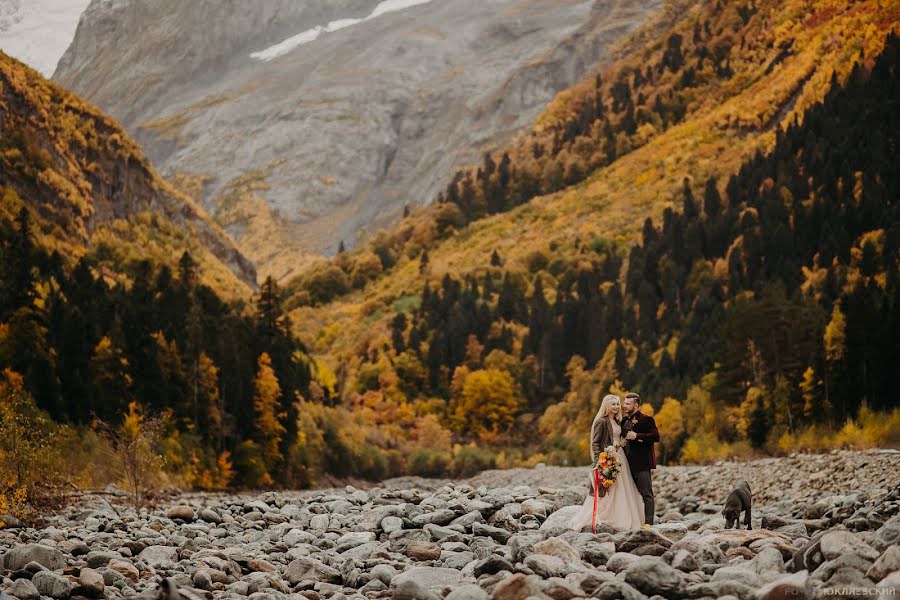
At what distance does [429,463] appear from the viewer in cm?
7362

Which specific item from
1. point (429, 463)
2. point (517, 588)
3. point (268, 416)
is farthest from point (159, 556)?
point (429, 463)

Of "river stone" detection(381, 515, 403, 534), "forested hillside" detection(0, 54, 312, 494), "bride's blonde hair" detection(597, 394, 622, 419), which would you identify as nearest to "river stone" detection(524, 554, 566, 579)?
"bride's blonde hair" detection(597, 394, 622, 419)

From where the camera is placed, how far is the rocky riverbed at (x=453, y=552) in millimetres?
13133

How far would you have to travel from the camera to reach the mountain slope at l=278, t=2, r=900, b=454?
65625mm

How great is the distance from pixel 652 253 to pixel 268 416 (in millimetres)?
49875

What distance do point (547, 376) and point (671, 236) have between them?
56.1 feet

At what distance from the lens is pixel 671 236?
9175 cm

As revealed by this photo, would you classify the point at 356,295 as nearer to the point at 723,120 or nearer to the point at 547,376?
the point at 547,376

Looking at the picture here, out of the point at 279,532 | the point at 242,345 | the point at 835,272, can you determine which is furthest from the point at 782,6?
the point at 279,532

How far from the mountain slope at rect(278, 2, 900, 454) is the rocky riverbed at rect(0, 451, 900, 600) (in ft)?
89.5

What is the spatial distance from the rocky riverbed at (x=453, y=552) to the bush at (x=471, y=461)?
46719mm

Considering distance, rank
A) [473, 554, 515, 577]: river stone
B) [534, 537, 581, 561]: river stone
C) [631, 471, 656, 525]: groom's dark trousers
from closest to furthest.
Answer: [473, 554, 515, 577]: river stone < [534, 537, 581, 561]: river stone < [631, 471, 656, 525]: groom's dark trousers

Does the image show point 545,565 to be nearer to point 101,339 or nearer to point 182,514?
point 182,514

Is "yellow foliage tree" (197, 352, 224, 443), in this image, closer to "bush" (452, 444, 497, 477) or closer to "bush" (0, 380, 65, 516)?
"bush" (0, 380, 65, 516)
